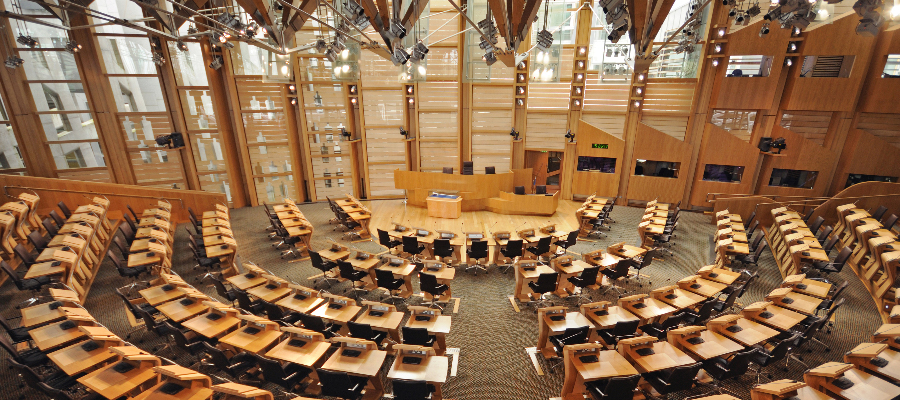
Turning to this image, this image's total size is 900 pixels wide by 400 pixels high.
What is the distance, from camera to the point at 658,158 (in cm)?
1383

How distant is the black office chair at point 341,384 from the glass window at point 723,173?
14563mm

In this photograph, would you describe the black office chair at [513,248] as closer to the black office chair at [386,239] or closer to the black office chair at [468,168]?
the black office chair at [386,239]

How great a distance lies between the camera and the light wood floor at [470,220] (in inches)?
485

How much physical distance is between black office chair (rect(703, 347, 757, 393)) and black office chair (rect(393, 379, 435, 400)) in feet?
13.4

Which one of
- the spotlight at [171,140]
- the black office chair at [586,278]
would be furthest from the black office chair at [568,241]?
the spotlight at [171,140]

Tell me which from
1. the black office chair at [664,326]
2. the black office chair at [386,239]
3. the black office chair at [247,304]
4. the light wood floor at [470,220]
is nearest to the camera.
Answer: the black office chair at [664,326]

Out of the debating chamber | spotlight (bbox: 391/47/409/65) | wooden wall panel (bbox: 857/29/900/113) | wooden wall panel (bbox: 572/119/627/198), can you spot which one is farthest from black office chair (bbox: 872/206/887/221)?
spotlight (bbox: 391/47/409/65)

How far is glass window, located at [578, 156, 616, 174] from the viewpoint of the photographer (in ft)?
48.0

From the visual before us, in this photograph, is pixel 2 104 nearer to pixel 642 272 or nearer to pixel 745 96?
pixel 642 272

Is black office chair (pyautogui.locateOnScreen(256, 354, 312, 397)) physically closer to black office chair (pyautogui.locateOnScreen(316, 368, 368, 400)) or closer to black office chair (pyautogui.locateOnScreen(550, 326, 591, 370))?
black office chair (pyautogui.locateOnScreen(316, 368, 368, 400))

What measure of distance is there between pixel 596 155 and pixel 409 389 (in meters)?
12.9

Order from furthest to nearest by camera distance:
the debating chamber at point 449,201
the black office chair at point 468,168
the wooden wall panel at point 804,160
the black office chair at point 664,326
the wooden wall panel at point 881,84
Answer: the black office chair at point 468,168, the wooden wall panel at point 804,160, the wooden wall panel at point 881,84, the black office chair at point 664,326, the debating chamber at point 449,201

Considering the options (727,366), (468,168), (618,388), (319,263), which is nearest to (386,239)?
(319,263)

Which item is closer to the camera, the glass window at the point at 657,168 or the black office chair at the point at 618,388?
the black office chair at the point at 618,388
